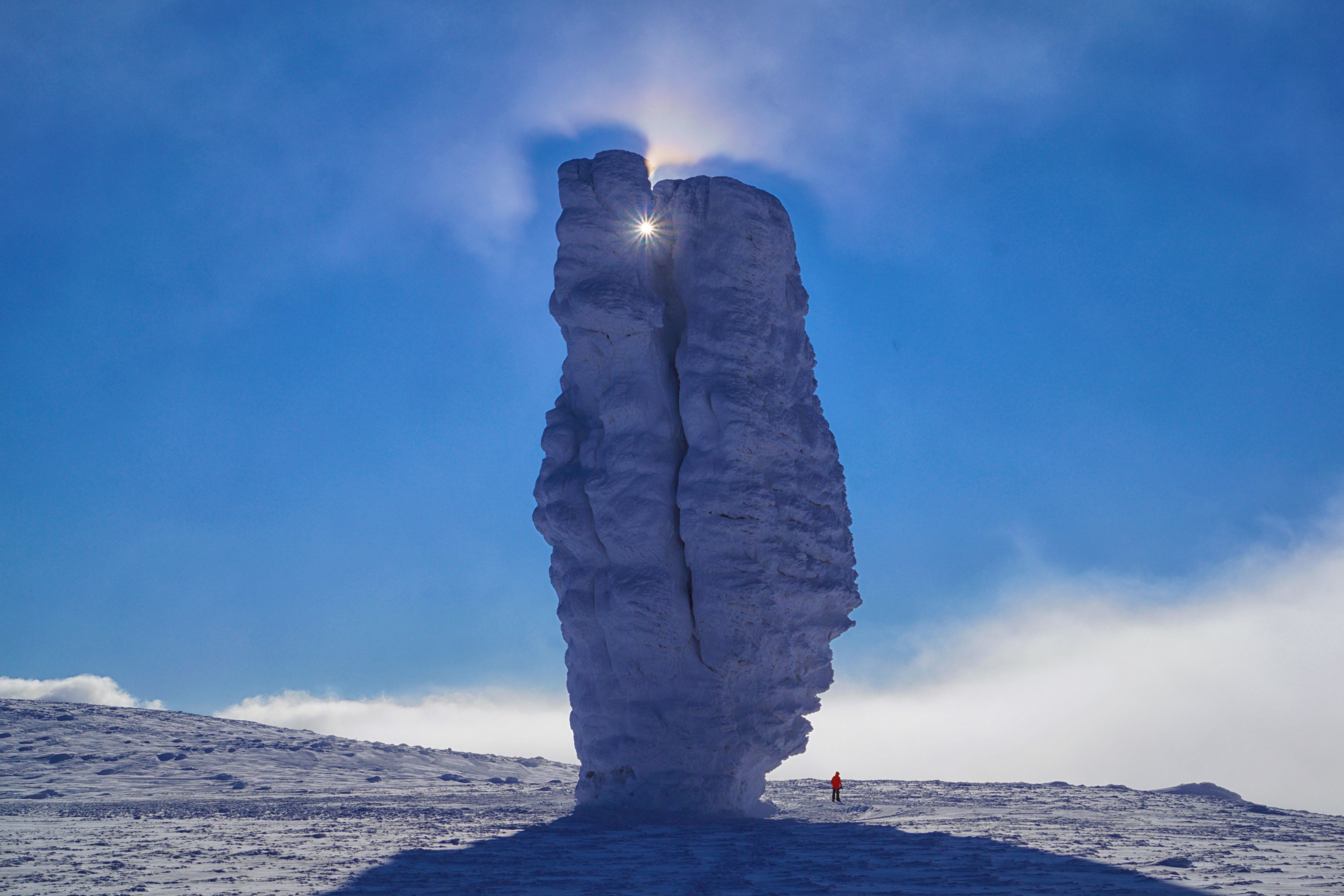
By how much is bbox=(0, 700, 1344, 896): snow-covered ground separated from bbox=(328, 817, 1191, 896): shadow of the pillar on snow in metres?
0.04

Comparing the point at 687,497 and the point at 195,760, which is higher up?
the point at 687,497

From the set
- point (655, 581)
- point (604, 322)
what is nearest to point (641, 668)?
point (655, 581)

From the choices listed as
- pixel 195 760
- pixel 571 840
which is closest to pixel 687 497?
pixel 571 840

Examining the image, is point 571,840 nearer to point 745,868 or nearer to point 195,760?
point 745,868

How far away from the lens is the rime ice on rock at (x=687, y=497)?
628 inches

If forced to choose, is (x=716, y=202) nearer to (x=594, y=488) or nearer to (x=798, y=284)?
(x=798, y=284)

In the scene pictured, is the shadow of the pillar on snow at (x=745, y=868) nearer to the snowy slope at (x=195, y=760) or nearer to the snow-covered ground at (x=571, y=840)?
the snow-covered ground at (x=571, y=840)

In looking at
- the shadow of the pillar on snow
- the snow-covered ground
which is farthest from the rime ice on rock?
the shadow of the pillar on snow

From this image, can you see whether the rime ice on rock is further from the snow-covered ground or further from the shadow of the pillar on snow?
the shadow of the pillar on snow

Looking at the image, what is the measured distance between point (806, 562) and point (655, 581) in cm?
268

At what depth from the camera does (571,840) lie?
1266 centimetres

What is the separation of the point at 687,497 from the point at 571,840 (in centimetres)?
584

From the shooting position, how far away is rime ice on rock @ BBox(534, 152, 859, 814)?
15961 millimetres

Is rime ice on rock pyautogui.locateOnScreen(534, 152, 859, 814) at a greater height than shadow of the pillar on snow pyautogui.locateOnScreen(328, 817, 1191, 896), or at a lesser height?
greater
